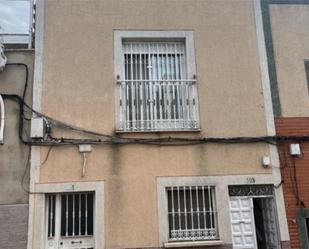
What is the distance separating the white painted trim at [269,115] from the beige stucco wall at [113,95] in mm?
114

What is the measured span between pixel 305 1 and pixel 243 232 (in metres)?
5.10

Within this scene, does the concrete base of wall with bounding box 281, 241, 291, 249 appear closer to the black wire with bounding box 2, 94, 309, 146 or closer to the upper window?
the black wire with bounding box 2, 94, 309, 146

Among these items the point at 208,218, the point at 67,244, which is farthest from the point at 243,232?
the point at 67,244

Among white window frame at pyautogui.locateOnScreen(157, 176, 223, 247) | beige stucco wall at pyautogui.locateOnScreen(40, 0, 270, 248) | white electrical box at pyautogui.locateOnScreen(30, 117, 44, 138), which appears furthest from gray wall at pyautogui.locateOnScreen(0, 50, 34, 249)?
white window frame at pyautogui.locateOnScreen(157, 176, 223, 247)

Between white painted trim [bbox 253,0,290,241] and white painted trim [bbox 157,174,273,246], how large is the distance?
24 centimetres

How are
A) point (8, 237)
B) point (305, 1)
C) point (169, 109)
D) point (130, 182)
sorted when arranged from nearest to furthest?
point (8, 237) < point (130, 182) < point (169, 109) < point (305, 1)

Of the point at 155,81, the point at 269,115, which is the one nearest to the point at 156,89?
the point at 155,81

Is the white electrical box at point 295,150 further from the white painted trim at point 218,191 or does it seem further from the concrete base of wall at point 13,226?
the concrete base of wall at point 13,226

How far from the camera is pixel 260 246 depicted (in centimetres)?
684

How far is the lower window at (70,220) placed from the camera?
6129 millimetres

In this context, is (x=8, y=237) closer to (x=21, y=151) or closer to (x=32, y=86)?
(x=21, y=151)

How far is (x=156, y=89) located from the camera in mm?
6863

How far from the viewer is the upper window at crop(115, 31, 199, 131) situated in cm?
664

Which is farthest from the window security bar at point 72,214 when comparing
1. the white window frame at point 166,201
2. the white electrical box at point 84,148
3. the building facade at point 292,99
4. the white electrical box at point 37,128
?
the building facade at point 292,99
